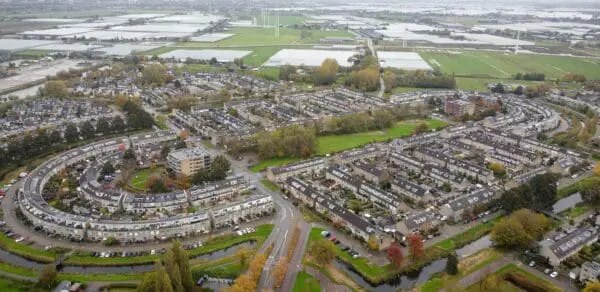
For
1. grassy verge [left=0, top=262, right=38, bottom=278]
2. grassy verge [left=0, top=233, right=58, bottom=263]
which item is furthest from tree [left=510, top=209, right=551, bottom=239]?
grassy verge [left=0, top=262, right=38, bottom=278]

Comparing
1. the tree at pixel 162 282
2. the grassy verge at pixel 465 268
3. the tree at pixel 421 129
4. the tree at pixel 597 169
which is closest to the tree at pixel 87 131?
the tree at pixel 162 282

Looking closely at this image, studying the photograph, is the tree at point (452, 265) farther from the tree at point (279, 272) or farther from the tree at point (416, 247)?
the tree at point (279, 272)

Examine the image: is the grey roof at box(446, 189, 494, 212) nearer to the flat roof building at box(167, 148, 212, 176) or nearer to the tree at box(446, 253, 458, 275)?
the tree at box(446, 253, 458, 275)

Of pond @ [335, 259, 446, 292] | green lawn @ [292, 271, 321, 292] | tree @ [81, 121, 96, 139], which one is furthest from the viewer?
tree @ [81, 121, 96, 139]

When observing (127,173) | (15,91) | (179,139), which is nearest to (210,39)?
(15,91)

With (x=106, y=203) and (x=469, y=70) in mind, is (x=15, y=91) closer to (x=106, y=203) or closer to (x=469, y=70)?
(x=106, y=203)
